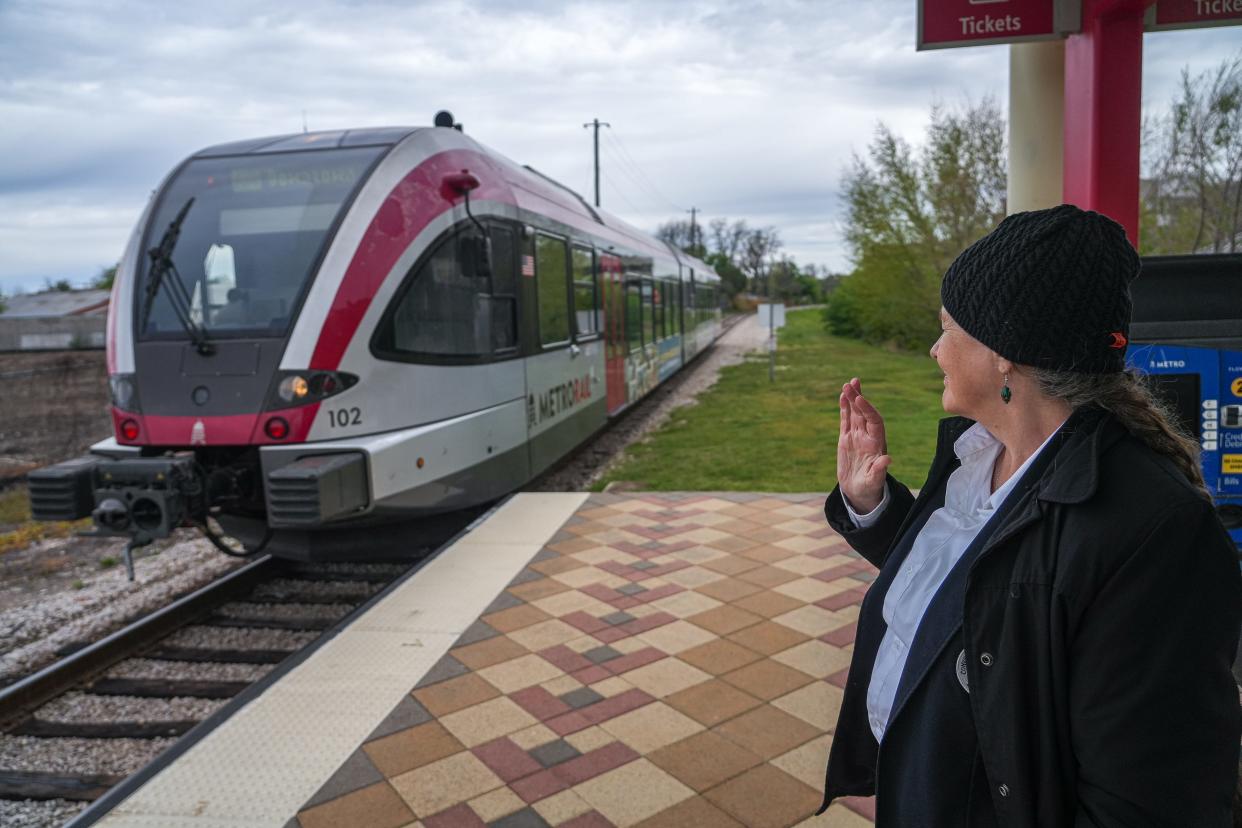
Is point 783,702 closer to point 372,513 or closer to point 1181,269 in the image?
point 1181,269

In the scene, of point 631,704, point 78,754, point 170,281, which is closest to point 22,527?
point 170,281

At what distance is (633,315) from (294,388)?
871 centimetres

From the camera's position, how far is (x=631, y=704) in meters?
3.92

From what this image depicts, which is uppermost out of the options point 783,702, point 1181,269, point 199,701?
point 1181,269

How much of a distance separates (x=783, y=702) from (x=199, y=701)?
3.14 metres

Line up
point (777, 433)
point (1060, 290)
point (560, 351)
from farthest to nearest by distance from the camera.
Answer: point (777, 433), point (560, 351), point (1060, 290)

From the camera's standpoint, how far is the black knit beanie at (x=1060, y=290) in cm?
143

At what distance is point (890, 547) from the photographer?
6.64ft

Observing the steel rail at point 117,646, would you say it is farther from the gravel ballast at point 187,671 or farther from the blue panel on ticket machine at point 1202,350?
the blue panel on ticket machine at point 1202,350

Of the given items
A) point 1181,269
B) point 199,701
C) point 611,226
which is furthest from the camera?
point 611,226

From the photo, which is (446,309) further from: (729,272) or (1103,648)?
(729,272)

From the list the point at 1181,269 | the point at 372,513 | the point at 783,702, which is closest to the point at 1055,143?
the point at 1181,269

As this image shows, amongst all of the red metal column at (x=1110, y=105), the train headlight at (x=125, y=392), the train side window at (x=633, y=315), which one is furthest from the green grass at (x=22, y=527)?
the red metal column at (x=1110, y=105)

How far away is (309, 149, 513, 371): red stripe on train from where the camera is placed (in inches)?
233
